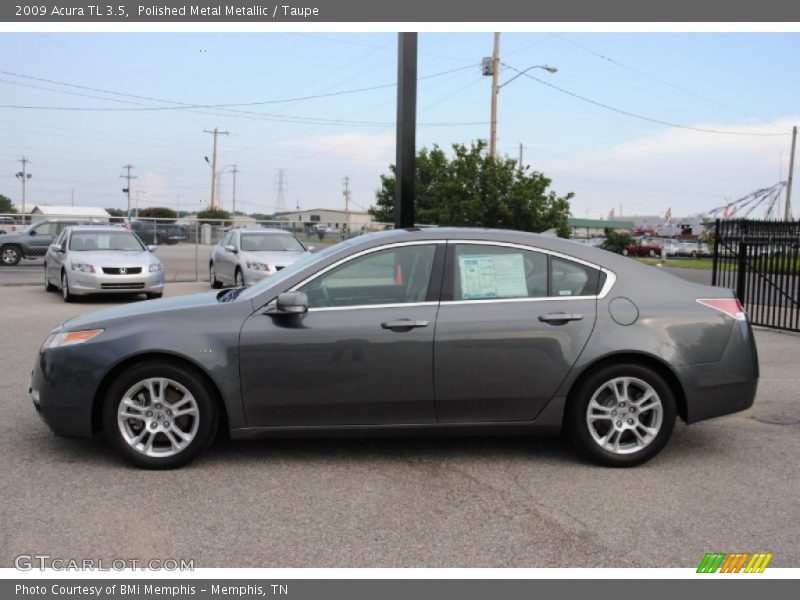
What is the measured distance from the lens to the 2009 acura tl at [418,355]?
4.73 m

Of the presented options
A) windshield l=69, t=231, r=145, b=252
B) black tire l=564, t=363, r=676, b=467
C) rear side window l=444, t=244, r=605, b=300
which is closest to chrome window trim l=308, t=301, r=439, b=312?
rear side window l=444, t=244, r=605, b=300

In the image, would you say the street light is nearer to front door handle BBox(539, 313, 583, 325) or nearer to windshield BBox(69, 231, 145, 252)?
windshield BBox(69, 231, 145, 252)

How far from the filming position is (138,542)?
374cm

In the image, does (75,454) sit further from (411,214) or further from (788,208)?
(788,208)

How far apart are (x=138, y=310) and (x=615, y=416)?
125 inches

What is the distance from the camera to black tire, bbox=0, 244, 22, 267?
958 inches

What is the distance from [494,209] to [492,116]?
422 centimetres

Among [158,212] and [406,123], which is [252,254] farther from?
[158,212]

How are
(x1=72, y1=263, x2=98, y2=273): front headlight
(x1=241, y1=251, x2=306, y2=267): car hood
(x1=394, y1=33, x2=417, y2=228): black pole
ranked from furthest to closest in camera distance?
(x1=241, y1=251, x2=306, y2=267): car hood, (x1=72, y1=263, x2=98, y2=273): front headlight, (x1=394, y1=33, x2=417, y2=228): black pole

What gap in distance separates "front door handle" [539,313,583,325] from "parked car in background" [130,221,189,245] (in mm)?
21077

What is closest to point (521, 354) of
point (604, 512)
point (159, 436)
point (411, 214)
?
point (604, 512)

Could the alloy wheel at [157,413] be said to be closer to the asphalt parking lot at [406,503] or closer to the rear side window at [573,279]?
the asphalt parking lot at [406,503]

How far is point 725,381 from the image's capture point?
504cm

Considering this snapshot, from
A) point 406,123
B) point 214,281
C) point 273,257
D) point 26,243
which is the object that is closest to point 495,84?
point 214,281
